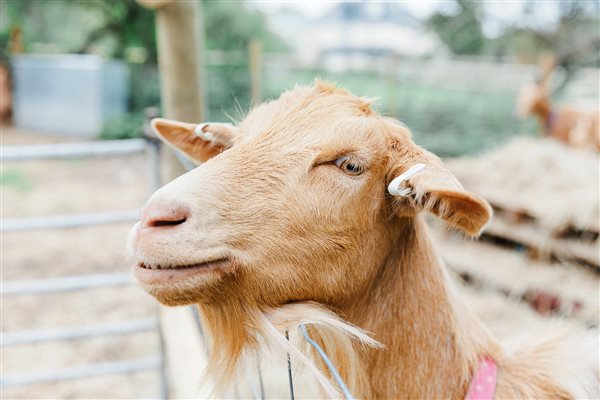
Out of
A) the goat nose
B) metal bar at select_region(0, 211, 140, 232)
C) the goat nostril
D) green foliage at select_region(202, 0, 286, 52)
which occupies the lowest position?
metal bar at select_region(0, 211, 140, 232)

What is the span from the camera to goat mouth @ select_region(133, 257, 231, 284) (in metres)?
1.52

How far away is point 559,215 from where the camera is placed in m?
4.83

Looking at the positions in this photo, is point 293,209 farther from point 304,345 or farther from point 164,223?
point 304,345

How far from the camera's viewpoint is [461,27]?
18.2 metres

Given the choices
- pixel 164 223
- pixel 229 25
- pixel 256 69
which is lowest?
pixel 164 223

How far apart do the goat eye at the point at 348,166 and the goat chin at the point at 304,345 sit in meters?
0.45

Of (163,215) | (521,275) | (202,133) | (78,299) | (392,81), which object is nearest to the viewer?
(163,215)

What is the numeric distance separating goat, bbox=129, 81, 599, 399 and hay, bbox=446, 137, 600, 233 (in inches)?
118

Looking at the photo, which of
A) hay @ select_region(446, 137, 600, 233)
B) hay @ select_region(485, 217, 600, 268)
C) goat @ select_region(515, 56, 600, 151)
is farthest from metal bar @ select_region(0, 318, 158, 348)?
goat @ select_region(515, 56, 600, 151)

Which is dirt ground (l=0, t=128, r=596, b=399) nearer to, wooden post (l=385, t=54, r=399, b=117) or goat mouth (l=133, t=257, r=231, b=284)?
goat mouth (l=133, t=257, r=231, b=284)

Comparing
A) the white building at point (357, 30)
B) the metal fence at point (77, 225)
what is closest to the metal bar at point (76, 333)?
the metal fence at point (77, 225)

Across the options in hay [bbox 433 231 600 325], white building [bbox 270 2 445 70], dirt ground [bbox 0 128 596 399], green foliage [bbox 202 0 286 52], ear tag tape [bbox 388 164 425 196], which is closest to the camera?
ear tag tape [bbox 388 164 425 196]

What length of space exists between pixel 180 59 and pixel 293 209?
1823 mm

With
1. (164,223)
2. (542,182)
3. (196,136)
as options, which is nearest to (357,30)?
(542,182)
